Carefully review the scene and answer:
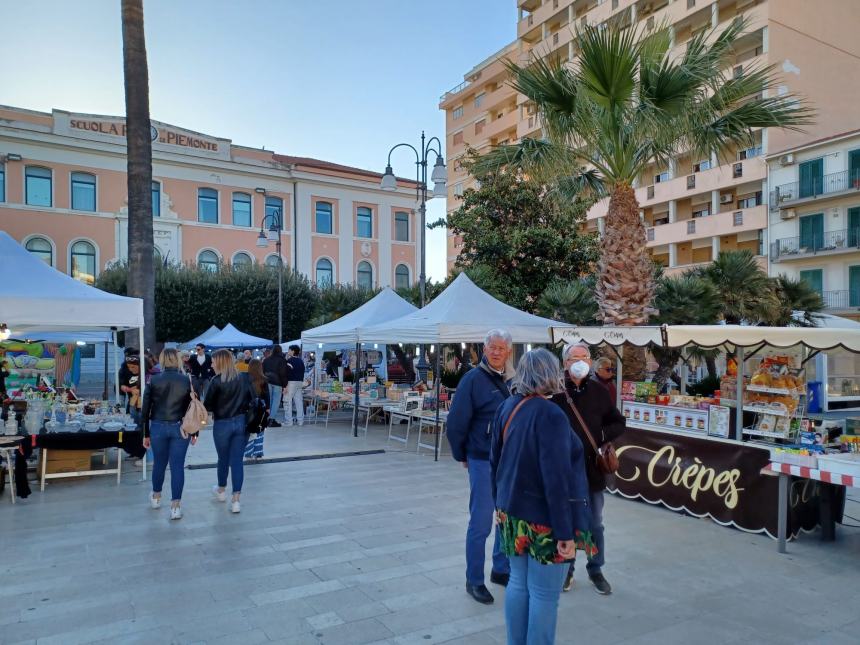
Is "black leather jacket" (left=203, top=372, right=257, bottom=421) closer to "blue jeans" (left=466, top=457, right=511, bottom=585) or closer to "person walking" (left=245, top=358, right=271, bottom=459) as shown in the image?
"person walking" (left=245, top=358, right=271, bottom=459)

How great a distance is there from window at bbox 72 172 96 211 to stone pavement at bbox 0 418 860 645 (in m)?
27.0

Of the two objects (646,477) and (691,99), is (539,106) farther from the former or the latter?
(646,477)

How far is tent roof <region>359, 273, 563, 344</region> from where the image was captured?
9.62m

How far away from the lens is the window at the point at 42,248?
2853 centimetres

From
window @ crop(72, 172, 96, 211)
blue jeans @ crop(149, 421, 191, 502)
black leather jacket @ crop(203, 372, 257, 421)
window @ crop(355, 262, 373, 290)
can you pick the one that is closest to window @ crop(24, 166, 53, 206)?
window @ crop(72, 172, 96, 211)

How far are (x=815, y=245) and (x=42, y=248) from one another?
1399 inches

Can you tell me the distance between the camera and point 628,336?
7.22 meters

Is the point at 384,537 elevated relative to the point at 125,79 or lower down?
lower down

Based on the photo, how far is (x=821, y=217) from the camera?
89.1 feet

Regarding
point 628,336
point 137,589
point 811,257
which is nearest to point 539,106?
point 628,336

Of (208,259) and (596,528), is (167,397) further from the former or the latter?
(208,259)

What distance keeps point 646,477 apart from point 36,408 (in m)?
7.22

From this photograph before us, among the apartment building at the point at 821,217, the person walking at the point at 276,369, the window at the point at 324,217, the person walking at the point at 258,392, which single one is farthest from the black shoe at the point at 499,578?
the window at the point at 324,217

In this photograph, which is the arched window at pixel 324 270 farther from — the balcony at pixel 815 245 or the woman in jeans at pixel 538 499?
the woman in jeans at pixel 538 499
